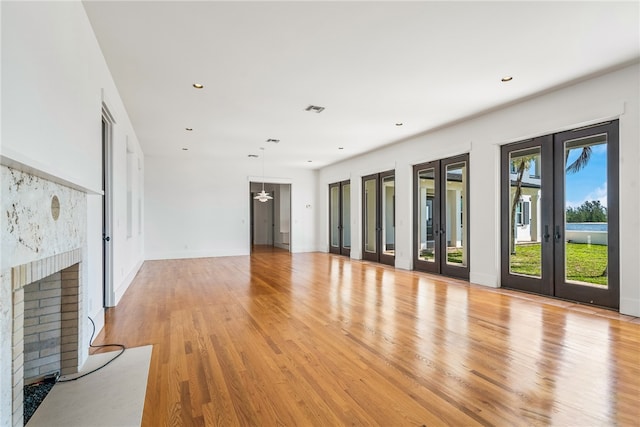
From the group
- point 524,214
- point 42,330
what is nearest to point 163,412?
point 42,330

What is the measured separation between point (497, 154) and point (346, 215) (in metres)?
5.54

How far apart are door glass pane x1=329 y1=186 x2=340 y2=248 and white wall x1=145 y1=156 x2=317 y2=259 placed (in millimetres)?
1988

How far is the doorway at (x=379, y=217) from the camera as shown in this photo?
28.5 feet

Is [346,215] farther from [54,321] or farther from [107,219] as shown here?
[54,321]

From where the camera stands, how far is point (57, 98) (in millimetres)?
2381

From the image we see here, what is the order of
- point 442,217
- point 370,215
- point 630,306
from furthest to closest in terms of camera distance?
point 370,215, point 442,217, point 630,306

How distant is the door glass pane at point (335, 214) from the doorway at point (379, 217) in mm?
1565

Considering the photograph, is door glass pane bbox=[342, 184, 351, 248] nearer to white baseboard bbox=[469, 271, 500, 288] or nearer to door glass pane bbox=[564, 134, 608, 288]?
white baseboard bbox=[469, 271, 500, 288]

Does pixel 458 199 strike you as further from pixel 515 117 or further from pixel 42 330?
pixel 42 330

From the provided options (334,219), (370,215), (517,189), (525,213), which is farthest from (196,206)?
(525,213)

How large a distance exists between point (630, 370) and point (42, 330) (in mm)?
4578

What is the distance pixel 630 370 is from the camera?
2617 mm

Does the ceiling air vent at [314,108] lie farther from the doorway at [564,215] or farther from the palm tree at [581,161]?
the palm tree at [581,161]

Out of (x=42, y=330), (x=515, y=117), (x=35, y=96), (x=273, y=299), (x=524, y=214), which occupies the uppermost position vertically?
(x=515, y=117)
